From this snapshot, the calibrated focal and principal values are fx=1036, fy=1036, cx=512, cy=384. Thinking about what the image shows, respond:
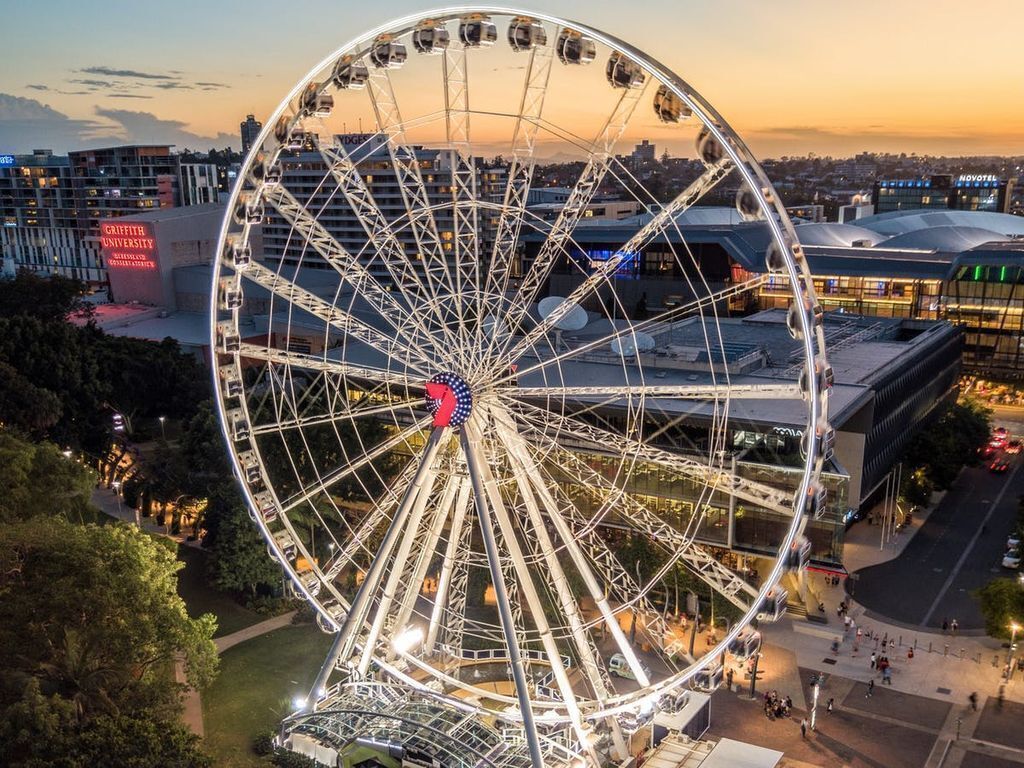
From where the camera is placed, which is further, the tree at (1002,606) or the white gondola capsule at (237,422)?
the tree at (1002,606)

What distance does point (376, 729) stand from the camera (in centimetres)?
3616

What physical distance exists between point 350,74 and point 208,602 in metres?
33.8

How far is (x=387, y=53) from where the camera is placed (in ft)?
116

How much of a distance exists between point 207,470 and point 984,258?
79593 millimetres

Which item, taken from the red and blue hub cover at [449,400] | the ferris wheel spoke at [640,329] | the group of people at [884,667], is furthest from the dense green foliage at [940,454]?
the red and blue hub cover at [449,400]

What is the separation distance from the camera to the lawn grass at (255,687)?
43312mm

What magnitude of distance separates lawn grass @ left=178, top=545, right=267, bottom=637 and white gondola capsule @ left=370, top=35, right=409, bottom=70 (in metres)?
30.5

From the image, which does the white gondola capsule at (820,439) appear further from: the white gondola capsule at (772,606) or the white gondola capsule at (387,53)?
the white gondola capsule at (387,53)

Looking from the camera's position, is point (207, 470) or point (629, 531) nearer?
point (629, 531)

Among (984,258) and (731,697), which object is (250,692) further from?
(984,258)

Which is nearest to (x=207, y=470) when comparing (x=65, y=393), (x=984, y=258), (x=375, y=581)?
(x=65, y=393)

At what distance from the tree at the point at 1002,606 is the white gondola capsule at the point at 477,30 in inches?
1411

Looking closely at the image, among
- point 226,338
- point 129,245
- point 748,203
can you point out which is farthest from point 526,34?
point 129,245

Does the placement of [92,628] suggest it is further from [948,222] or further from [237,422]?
[948,222]
